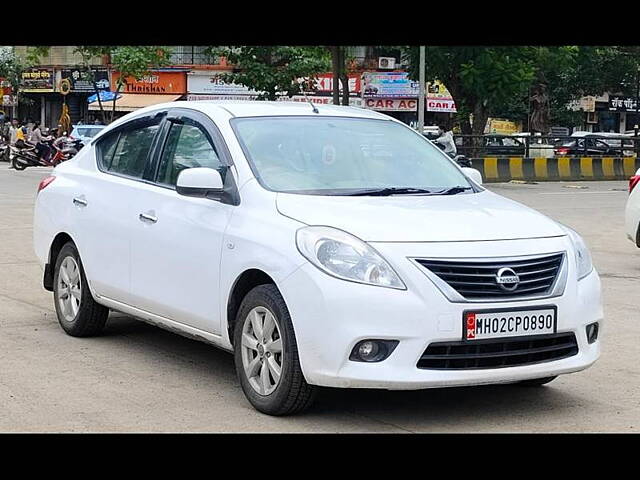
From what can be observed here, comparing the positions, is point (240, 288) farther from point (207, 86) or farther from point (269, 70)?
point (207, 86)

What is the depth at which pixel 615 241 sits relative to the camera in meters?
15.2

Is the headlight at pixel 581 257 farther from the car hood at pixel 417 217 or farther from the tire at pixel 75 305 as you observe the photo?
the tire at pixel 75 305

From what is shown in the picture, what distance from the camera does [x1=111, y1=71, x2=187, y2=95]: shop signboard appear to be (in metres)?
54.2

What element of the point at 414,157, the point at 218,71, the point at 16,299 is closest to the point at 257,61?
the point at 218,71

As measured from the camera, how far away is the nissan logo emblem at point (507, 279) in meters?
5.55

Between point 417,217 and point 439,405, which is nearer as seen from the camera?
point 417,217

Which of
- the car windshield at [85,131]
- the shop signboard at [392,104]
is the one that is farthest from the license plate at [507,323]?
the shop signboard at [392,104]

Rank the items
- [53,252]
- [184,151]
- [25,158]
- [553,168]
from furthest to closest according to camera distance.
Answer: [25,158] → [553,168] → [53,252] → [184,151]

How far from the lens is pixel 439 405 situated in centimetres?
616

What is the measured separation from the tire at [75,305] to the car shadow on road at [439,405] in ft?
3.09

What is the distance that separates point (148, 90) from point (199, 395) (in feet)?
165

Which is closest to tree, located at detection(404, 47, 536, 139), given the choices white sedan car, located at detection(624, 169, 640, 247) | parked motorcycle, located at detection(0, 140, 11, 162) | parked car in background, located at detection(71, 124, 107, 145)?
parked car in background, located at detection(71, 124, 107, 145)

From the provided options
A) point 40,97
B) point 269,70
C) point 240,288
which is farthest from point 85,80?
point 240,288
